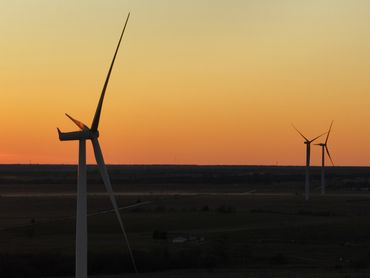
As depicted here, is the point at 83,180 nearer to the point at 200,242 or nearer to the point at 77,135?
the point at 77,135

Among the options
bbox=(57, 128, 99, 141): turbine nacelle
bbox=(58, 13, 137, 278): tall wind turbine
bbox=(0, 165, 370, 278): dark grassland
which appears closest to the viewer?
bbox=(58, 13, 137, 278): tall wind turbine

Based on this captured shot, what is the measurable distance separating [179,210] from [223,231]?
25584 mm

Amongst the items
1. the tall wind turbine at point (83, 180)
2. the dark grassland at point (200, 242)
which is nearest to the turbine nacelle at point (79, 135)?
the tall wind turbine at point (83, 180)

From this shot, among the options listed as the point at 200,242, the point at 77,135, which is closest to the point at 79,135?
the point at 77,135

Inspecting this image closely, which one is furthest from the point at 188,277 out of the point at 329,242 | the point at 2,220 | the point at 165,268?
the point at 2,220

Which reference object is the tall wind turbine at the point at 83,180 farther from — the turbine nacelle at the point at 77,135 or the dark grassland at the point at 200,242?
the dark grassland at the point at 200,242

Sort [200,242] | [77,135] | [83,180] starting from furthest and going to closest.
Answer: [200,242] → [77,135] → [83,180]

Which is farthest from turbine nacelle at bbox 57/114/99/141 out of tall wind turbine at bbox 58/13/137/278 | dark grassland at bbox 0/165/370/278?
dark grassland at bbox 0/165/370/278

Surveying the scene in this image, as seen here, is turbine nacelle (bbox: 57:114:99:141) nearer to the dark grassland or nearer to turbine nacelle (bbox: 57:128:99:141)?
turbine nacelle (bbox: 57:128:99:141)

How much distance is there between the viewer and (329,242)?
63.4 meters

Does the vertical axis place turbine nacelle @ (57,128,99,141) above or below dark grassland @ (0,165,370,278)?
above

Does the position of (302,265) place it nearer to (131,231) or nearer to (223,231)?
(223,231)

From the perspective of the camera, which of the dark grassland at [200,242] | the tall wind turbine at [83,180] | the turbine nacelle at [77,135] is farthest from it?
the dark grassland at [200,242]

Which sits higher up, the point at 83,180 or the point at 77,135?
the point at 77,135
